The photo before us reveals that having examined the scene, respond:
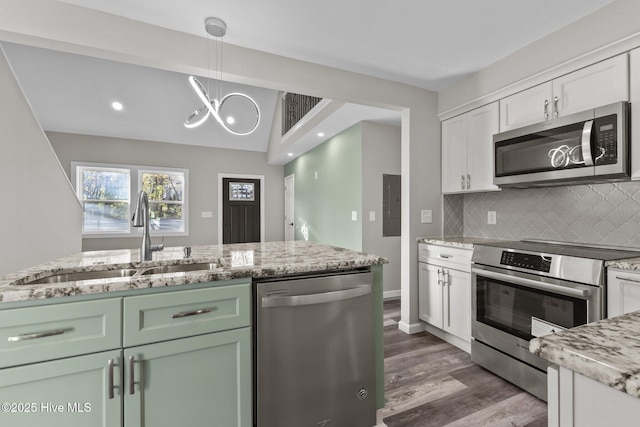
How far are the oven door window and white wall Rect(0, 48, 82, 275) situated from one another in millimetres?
3418

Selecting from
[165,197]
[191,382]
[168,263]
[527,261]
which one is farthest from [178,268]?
[165,197]

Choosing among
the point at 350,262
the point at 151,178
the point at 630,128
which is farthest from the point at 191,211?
the point at 630,128

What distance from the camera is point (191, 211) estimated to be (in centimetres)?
644

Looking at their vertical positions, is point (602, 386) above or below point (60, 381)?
above

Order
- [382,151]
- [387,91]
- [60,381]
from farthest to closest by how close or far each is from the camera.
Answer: [382,151]
[387,91]
[60,381]

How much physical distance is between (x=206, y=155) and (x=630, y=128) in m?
6.58

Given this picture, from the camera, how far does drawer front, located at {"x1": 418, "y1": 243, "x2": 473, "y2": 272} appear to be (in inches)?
99.8

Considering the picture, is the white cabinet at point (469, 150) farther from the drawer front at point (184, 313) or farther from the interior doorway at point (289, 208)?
the interior doorway at point (289, 208)

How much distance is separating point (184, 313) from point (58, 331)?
42cm

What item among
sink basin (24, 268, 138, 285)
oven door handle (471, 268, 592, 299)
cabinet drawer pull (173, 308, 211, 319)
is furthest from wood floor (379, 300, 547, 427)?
sink basin (24, 268, 138, 285)

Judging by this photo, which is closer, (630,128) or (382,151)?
(630,128)

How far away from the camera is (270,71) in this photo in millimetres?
2516

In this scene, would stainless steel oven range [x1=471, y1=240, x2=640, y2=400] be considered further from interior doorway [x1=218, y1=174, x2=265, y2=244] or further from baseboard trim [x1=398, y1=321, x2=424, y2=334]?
interior doorway [x1=218, y1=174, x2=265, y2=244]

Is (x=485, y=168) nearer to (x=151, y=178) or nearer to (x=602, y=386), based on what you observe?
(x=602, y=386)
